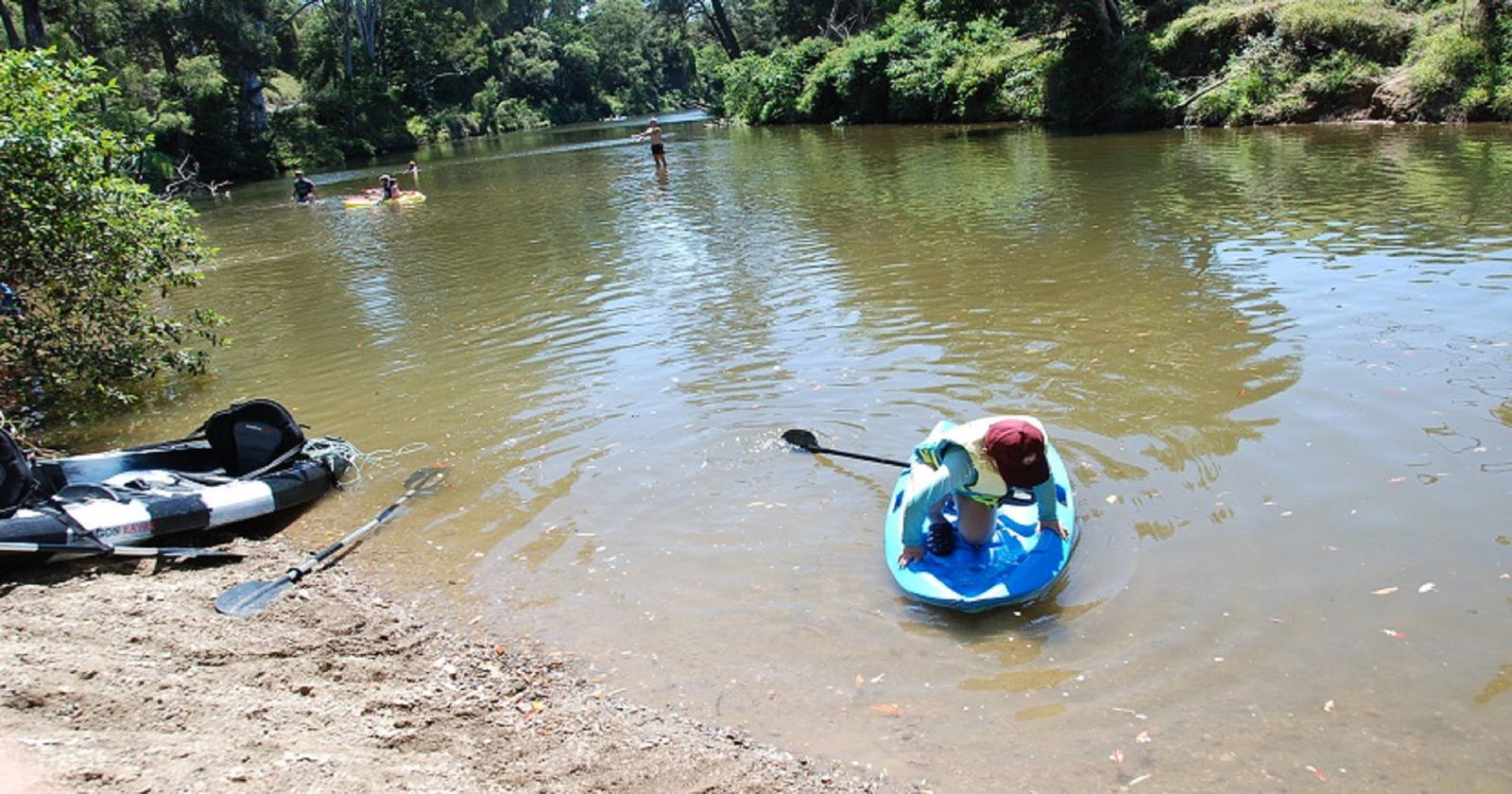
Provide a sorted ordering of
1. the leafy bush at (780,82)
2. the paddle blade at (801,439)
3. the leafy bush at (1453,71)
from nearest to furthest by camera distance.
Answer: the paddle blade at (801,439) → the leafy bush at (1453,71) → the leafy bush at (780,82)

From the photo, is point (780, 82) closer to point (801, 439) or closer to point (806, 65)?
point (806, 65)

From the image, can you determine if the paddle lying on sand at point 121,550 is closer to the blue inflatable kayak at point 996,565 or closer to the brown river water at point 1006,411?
the brown river water at point 1006,411

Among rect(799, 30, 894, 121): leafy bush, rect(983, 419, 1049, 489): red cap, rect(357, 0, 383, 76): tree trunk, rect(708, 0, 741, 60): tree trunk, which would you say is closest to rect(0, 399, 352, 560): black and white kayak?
rect(983, 419, 1049, 489): red cap

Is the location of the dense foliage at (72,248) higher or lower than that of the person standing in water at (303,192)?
lower

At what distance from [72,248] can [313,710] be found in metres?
7.22

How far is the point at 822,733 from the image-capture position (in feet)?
15.0

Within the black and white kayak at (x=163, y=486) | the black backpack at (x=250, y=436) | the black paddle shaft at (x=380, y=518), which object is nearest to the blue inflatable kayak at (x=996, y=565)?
the black paddle shaft at (x=380, y=518)

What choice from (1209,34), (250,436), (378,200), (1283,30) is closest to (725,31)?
(1209,34)

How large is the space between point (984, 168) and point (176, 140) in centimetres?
4024

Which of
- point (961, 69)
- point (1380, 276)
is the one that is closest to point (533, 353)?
point (1380, 276)

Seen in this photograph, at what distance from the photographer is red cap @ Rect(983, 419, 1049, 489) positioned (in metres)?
5.43

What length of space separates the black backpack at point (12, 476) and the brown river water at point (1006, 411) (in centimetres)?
170

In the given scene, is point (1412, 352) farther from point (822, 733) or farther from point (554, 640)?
point (554, 640)

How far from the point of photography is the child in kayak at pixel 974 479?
216 inches
